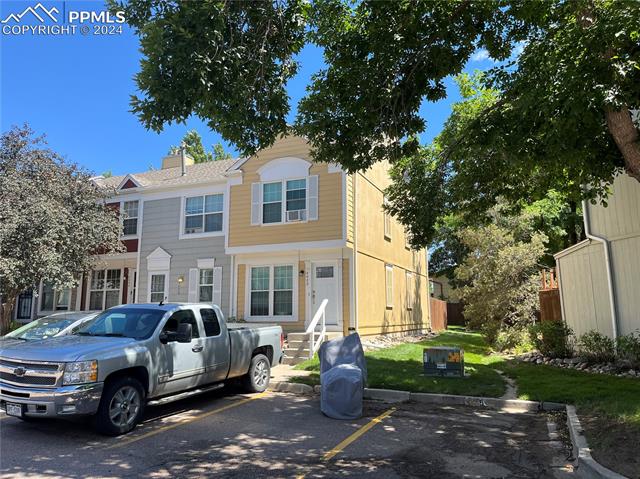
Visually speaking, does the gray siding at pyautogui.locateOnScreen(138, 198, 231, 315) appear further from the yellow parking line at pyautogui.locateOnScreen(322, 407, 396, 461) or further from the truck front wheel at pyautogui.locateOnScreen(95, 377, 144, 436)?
the truck front wheel at pyautogui.locateOnScreen(95, 377, 144, 436)

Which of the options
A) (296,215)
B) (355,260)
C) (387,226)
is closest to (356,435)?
(355,260)

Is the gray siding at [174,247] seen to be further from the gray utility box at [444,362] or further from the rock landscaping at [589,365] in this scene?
the rock landscaping at [589,365]

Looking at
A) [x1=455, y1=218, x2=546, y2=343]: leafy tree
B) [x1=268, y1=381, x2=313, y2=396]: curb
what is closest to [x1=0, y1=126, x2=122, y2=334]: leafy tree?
[x1=268, y1=381, x2=313, y2=396]: curb

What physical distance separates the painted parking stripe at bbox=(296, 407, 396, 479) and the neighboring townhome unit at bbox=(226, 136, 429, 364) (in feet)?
25.7

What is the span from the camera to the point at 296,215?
16875 millimetres

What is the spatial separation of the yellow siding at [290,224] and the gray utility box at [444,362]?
242 inches

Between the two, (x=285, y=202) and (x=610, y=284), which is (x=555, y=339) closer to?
(x=610, y=284)

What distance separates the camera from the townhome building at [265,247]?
16406mm

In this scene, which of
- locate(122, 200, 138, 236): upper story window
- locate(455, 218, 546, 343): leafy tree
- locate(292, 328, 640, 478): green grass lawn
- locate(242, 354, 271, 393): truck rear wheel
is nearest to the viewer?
locate(292, 328, 640, 478): green grass lawn

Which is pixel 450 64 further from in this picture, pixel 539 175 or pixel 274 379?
pixel 274 379

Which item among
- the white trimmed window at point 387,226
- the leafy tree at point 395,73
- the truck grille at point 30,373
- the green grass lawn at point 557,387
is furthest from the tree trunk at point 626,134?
the white trimmed window at point 387,226

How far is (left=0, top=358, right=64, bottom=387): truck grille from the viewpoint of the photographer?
6.17 meters

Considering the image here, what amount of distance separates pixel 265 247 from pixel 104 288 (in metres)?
8.79

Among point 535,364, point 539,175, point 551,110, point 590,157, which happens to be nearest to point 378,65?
point 551,110
